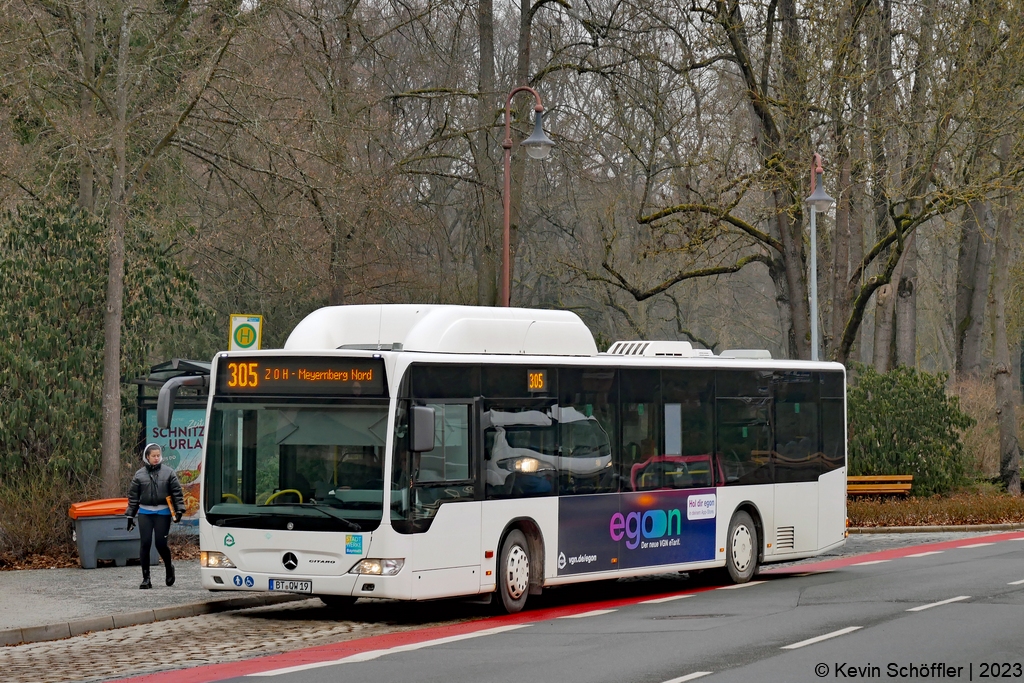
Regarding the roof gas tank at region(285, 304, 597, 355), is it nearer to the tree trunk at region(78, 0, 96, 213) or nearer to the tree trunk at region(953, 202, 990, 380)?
the tree trunk at region(78, 0, 96, 213)

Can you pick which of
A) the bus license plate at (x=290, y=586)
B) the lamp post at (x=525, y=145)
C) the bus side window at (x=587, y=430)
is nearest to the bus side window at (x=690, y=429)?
the bus side window at (x=587, y=430)

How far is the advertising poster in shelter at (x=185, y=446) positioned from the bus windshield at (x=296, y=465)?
6.42 meters

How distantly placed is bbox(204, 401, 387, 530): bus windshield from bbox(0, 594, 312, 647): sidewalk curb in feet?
4.14

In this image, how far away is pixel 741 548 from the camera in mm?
17781

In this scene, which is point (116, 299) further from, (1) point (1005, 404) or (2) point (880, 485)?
(1) point (1005, 404)

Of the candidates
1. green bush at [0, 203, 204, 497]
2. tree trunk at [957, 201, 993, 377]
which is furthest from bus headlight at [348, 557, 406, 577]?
tree trunk at [957, 201, 993, 377]

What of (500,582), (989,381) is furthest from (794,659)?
(989,381)

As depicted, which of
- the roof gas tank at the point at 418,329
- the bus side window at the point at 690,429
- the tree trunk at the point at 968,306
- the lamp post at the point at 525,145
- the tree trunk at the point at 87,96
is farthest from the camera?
the tree trunk at the point at 968,306

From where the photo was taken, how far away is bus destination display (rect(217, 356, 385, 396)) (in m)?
13.3

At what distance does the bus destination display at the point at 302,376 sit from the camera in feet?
43.7

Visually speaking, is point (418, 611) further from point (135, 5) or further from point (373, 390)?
point (135, 5)

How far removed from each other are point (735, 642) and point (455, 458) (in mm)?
3477

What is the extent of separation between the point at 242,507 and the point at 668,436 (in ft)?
17.8

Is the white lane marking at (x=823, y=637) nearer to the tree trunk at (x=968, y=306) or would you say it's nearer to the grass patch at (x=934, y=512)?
the grass patch at (x=934, y=512)
